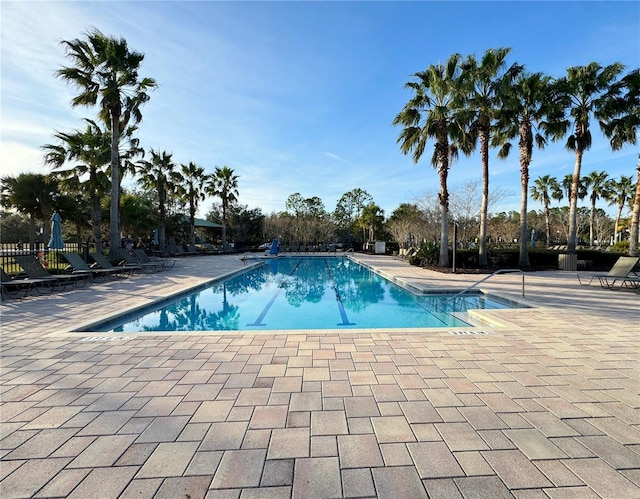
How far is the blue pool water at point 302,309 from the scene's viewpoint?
255 inches

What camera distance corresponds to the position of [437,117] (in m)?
13.5

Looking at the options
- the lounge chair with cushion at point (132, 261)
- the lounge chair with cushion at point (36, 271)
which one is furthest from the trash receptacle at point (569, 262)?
the lounge chair with cushion at point (36, 271)

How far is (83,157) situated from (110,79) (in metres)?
3.70

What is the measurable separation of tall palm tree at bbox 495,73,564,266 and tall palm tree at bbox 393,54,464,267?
2.05 metres

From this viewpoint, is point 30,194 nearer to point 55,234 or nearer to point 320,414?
point 55,234

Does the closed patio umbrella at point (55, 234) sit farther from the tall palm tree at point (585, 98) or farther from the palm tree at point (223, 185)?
the tall palm tree at point (585, 98)

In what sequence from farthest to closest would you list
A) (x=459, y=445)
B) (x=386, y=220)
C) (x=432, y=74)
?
1. (x=386, y=220)
2. (x=432, y=74)
3. (x=459, y=445)

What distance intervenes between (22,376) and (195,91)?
1088 cm

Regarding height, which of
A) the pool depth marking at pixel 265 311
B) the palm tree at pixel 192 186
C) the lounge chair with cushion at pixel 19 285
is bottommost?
the pool depth marking at pixel 265 311

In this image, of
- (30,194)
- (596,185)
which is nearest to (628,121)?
(596,185)

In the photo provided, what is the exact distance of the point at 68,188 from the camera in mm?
14836

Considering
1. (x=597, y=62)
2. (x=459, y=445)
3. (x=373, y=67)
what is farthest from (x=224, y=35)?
(x=597, y=62)

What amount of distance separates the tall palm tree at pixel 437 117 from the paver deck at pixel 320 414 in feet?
34.9

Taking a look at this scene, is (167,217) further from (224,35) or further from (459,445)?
(459,445)
